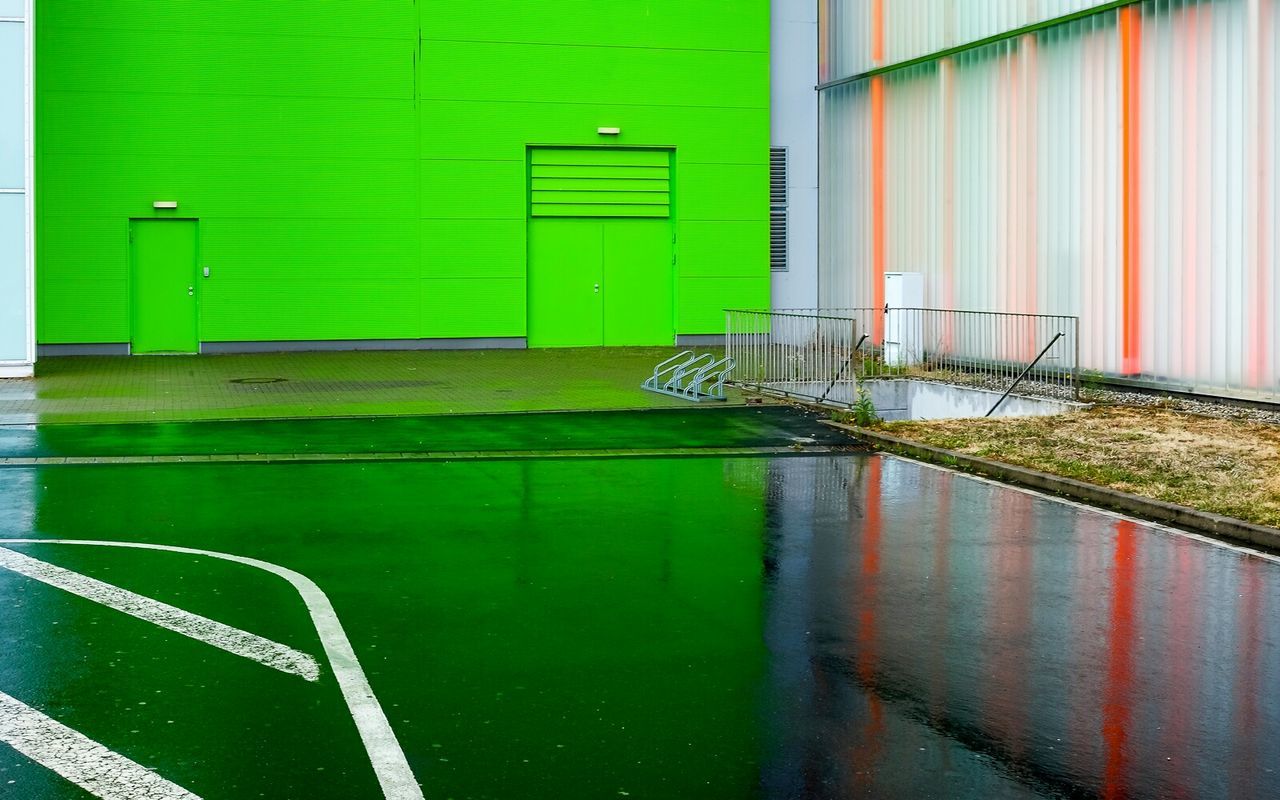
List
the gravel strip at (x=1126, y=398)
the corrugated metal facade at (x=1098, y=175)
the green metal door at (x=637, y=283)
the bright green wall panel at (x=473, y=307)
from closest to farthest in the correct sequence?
the gravel strip at (x=1126, y=398) < the corrugated metal facade at (x=1098, y=175) < the bright green wall panel at (x=473, y=307) < the green metal door at (x=637, y=283)

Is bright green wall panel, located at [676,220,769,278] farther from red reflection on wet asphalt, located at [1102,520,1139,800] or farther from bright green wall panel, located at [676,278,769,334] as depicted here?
red reflection on wet asphalt, located at [1102,520,1139,800]

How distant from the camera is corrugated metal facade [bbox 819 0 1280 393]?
2045 cm

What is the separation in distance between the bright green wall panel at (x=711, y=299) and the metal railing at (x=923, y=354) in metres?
3.65

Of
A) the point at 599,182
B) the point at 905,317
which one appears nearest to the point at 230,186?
the point at 599,182

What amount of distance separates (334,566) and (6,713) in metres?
3.53

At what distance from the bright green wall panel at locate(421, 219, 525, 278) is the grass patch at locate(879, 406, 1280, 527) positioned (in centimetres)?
1506

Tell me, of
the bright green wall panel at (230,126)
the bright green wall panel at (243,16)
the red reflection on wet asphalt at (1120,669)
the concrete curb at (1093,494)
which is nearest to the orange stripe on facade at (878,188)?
the bright green wall panel at (230,126)

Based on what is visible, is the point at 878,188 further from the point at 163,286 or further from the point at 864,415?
the point at 163,286

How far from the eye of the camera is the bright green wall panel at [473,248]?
31.8 m

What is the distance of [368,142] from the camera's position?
3127 cm

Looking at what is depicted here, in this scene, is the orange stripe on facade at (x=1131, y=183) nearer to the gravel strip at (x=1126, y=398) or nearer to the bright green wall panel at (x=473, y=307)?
the gravel strip at (x=1126, y=398)

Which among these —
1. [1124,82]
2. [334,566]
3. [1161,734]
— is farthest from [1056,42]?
[1161,734]

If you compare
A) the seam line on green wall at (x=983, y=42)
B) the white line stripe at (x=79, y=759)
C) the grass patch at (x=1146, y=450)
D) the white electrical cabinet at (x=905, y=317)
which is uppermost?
the seam line on green wall at (x=983, y=42)

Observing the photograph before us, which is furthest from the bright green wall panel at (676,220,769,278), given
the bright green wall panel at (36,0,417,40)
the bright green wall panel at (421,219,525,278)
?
the bright green wall panel at (36,0,417,40)
